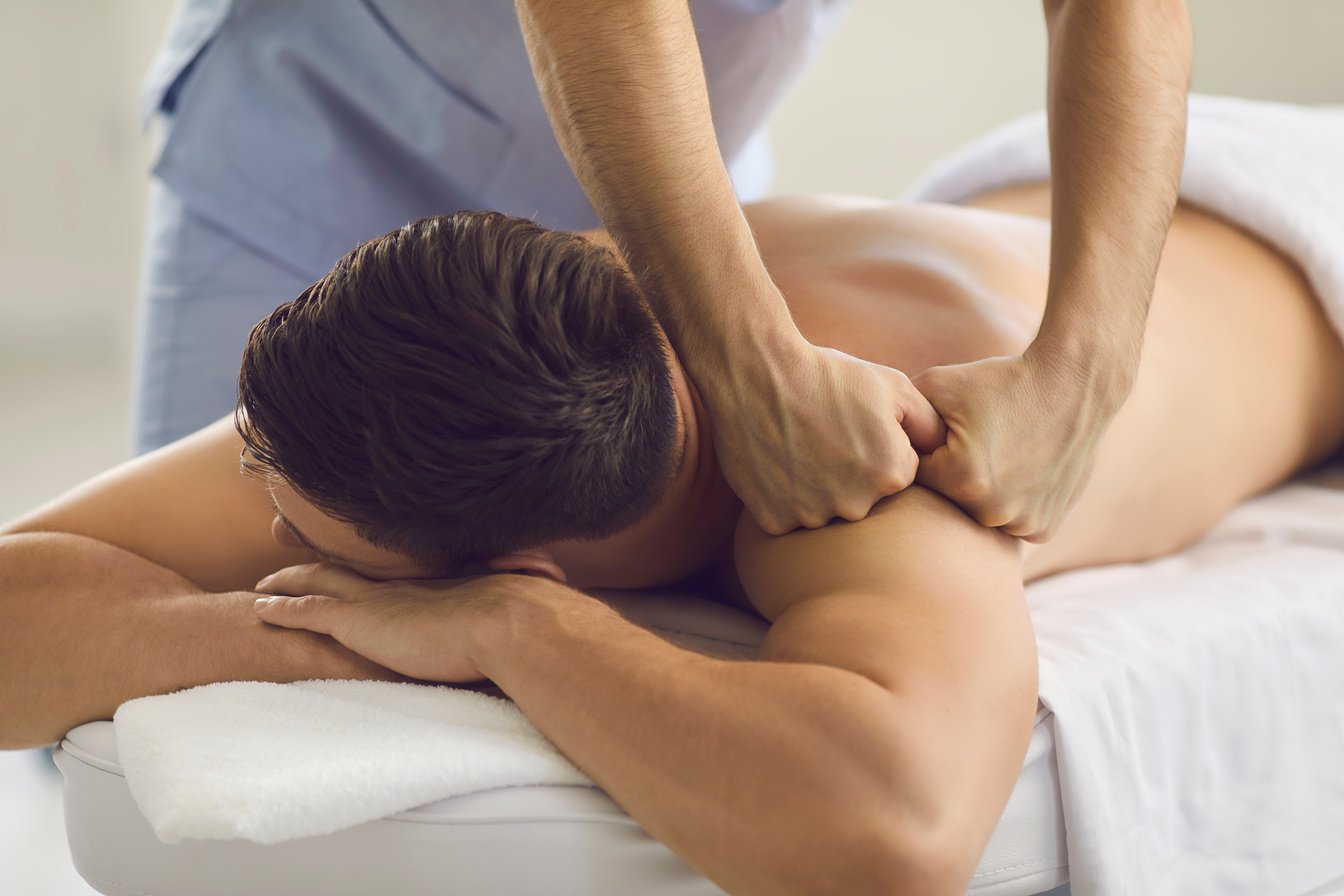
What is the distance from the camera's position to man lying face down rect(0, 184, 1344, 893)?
2.49 ft

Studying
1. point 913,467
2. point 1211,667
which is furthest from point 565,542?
point 1211,667

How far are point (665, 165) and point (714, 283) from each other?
0.31 feet

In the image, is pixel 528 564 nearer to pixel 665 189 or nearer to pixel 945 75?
pixel 665 189

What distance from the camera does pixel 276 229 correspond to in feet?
5.16

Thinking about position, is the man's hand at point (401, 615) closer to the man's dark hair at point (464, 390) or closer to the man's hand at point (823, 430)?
the man's dark hair at point (464, 390)

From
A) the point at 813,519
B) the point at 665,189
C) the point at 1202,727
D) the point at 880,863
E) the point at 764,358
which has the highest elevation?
the point at 665,189

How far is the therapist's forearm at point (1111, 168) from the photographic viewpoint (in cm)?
103

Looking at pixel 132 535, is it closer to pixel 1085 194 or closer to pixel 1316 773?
pixel 1085 194

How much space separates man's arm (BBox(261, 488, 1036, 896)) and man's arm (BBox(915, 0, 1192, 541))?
1.7 inches

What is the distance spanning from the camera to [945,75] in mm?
2623

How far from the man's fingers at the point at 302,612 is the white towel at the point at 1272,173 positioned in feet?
3.38

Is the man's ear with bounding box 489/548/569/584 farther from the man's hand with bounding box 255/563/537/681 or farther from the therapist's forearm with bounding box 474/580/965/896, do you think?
the therapist's forearm with bounding box 474/580/965/896

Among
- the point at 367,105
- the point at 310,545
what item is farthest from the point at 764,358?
the point at 367,105

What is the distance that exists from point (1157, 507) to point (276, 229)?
111 centimetres
